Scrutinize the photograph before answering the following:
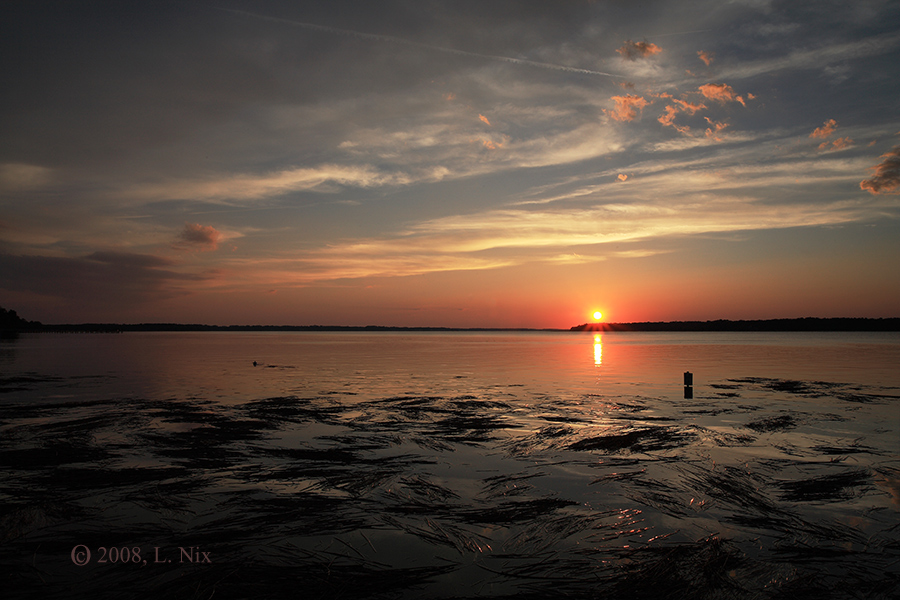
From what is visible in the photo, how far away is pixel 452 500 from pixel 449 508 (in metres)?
0.43

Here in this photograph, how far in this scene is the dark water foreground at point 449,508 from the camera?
620 cm

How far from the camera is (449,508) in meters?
8.77

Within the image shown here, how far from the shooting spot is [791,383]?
2789 centimetres

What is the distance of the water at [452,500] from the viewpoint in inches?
247

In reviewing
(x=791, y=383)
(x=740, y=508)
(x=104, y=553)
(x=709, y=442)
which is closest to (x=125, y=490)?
(x=104, y=553)

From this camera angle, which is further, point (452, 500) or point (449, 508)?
point (452, 500)

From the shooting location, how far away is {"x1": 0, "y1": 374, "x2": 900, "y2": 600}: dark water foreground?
6203 millimetres

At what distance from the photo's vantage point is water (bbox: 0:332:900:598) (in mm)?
6266

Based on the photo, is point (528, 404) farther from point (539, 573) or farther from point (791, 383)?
point (791, 383)

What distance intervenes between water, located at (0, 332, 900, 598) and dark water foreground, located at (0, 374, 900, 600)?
4 cm

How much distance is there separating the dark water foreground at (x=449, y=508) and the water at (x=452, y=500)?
0.04 meters

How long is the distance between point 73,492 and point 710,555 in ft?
36.5

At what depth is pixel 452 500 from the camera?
9195mm

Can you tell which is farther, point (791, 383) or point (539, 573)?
point (791, 383)
